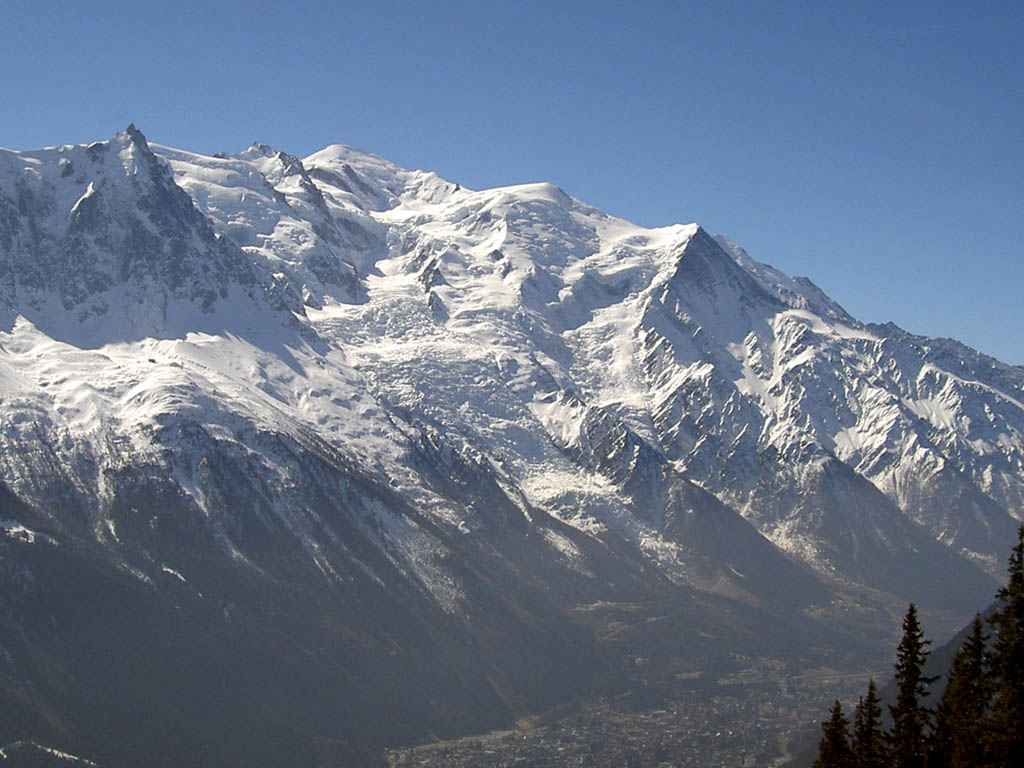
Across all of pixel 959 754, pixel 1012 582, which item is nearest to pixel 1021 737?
pixel 959 754

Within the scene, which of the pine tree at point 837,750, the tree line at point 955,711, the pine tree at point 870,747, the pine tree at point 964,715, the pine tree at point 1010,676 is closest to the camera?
the pine tree at point 1010,676

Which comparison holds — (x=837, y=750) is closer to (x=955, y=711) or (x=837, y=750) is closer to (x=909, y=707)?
(x=909, y=707)

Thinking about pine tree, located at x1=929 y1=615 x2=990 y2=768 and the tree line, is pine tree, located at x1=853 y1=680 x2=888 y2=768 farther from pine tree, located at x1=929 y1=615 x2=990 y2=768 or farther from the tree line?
pine tree, located at x1=929 y1=615 x2=990 y2=768

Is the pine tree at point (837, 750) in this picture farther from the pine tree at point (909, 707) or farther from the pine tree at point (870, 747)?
the pine tree at point (909, 707)

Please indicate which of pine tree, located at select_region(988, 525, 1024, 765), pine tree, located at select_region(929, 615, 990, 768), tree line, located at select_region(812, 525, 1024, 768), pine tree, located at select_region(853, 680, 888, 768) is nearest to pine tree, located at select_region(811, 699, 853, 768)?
tree line, located at select_region(812, 525, 1024, 768)

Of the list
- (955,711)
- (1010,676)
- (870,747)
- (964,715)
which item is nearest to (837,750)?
(870,747)

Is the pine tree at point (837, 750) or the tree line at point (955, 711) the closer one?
the tree line at point (955, 711)

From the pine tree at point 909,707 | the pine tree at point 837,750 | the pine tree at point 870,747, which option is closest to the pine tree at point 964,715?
the pine tree at point 909,707
